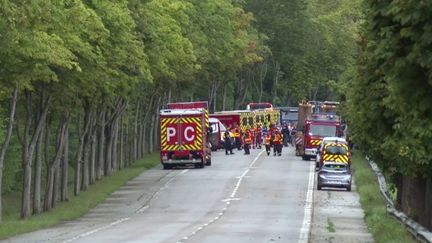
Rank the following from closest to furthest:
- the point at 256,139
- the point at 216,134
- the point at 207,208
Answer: the point at 207,208 < the point at 216,134 < the point at 256,139

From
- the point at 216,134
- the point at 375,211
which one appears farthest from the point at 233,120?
the point at 375,211

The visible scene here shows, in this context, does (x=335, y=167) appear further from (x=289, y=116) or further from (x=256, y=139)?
(x=289, y=116)

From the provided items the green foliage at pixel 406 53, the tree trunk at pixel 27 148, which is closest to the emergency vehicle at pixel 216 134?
the tree trunk at pixel 27 148

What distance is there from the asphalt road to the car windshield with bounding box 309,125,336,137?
77.8 inches

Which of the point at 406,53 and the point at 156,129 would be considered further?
the point at 156,129

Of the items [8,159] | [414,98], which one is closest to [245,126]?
[8,159]

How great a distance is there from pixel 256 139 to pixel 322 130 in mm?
19481

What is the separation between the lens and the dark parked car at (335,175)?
165 feet

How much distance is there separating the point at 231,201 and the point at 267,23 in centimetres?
6690

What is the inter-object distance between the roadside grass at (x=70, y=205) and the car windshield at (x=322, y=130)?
31.9ft

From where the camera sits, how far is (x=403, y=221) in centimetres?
2875

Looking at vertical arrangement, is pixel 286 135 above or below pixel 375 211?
above

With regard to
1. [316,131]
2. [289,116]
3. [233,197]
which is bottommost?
[233,197]

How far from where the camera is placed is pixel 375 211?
38.2 metres
